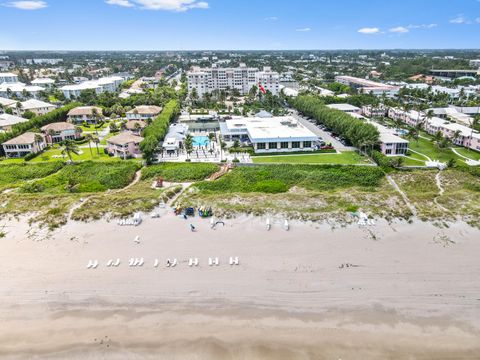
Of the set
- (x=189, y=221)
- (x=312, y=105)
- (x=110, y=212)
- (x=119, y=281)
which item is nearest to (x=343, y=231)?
(x=189, y=221)

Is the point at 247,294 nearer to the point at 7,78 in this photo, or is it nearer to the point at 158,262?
the point at 158,262

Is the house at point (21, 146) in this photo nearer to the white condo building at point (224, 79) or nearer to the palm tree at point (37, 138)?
the palm tree at point (37, 138)

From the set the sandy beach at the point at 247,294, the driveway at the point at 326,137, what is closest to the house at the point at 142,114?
the driveway at the point at 326,137

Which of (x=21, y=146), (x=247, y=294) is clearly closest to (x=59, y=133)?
(x=21, y=146)

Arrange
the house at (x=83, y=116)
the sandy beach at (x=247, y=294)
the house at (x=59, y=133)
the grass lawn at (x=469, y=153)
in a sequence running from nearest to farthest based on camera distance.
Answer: the sandy beach at (x=247, y=294), the grass lawn at (x=469, y=153), the house at (x=59, y=133), the house at (x=83, y=116)

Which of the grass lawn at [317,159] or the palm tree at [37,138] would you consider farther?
the palm tree at [37,138]

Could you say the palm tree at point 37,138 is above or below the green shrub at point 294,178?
above

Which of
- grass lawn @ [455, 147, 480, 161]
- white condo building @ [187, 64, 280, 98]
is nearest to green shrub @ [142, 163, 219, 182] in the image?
grass lawn @ [455, 147, 480, 161]
